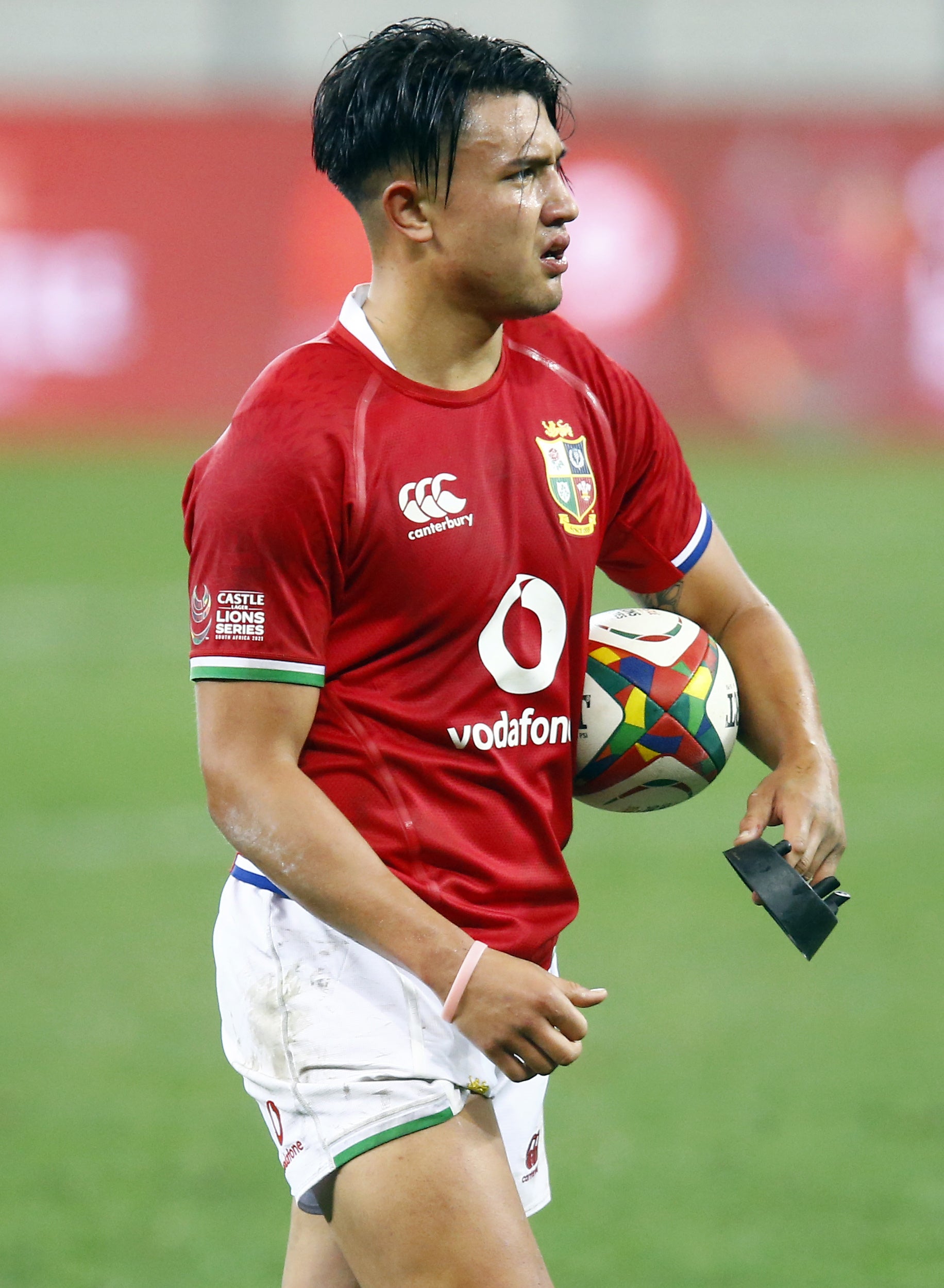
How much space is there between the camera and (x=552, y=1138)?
17.9ft

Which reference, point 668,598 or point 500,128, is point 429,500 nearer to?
point 500,128

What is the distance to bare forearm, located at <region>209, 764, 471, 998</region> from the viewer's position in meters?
2.74

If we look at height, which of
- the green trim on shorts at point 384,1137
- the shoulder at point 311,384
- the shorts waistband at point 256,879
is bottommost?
the green trim on shorts at point 384,1137

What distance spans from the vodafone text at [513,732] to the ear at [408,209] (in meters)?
0.78

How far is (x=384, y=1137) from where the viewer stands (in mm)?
2848

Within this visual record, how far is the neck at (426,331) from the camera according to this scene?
3049 millimetres

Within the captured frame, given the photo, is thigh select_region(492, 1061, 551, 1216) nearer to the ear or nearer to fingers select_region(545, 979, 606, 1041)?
fingers select_region(545, 979, 606, 1041)

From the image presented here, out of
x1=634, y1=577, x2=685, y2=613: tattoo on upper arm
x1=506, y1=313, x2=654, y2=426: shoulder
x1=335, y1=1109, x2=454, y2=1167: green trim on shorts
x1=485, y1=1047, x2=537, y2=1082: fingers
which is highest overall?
x1=506, y1=313, x2=654, y2=426: shoulder

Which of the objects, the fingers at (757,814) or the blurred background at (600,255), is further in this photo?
the blurred background at (600,255)

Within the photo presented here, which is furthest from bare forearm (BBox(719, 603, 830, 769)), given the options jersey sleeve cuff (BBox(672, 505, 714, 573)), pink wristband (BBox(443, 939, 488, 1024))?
pink wristband (BBox(443, 939, 488, 1024))

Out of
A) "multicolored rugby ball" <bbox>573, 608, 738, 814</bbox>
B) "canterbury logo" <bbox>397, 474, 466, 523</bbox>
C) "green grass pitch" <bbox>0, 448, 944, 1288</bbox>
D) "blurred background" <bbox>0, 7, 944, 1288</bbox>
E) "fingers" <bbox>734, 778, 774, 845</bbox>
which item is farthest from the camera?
"blurred background" <bbox>0, 7, 944, 1288</bbox>

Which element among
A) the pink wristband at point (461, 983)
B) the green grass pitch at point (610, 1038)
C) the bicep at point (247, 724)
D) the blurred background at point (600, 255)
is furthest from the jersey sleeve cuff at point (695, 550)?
the blurred background at point (600, 255)

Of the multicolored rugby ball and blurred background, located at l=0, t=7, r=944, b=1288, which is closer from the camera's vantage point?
the multicolored rugby ball

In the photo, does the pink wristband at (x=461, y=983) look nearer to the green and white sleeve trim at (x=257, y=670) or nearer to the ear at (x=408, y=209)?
the green and white sleeve trim at (x=257, y=670)
